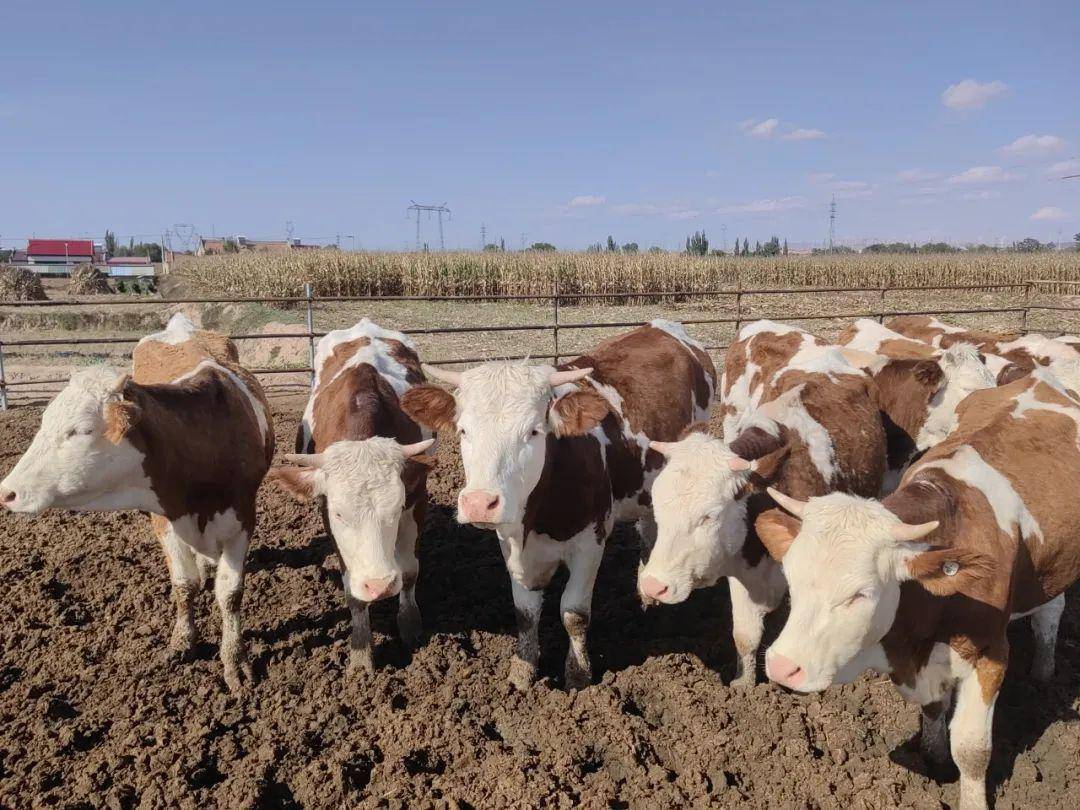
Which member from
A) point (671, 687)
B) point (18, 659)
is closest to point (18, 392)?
point (18, 659)

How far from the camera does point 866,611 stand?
251cm

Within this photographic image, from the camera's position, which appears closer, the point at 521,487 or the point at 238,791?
the point at 238,791

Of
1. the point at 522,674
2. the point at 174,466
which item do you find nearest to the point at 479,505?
the point at 522,674

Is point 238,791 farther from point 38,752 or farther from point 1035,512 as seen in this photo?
point 1035,512

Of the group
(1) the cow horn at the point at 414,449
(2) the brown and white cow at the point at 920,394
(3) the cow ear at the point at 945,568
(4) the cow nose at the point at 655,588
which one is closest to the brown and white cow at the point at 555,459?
(1) the cow horn at the point at 414,449

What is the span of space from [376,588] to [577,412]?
1.18 m

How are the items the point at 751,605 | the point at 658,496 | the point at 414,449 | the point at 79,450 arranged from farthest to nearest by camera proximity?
the point at 751,605, the point at 414,449, the point at 79,450, the point at 658,496

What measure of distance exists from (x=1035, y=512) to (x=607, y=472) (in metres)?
1.93

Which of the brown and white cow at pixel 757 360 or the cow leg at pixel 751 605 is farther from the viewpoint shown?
the brown and white cow at pixel 757 360

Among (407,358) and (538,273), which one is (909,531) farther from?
(538,273)

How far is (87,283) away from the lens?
2739 centimetres

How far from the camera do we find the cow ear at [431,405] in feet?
11.7

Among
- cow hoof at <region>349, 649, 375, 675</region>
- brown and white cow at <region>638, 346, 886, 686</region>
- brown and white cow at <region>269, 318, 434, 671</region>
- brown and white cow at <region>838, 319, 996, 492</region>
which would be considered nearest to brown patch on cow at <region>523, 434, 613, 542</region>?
brown and white cow at <region>638, 346, 886, 686</region>

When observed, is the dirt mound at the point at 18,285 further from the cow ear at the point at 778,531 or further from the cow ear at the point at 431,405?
the cow ear at the point at 778,531
